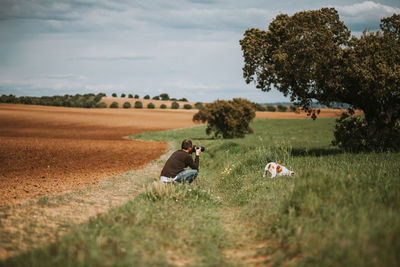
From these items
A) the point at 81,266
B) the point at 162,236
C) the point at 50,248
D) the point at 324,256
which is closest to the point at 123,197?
the point at 162,236

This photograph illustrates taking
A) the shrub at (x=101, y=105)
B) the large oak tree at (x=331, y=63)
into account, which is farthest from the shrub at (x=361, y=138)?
the shrub at (x=101, y=105)

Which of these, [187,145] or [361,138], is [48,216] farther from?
[361,138]

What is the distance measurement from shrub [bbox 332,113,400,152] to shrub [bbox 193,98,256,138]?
16320 mm

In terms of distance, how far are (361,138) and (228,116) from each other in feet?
58.9

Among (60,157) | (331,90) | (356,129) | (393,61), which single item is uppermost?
(393,61)

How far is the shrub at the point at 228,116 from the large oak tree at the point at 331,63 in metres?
16.5

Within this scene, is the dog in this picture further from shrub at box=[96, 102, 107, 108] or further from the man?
shrub at box=[96, 102, 107, 108]

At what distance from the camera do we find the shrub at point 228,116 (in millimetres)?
30016

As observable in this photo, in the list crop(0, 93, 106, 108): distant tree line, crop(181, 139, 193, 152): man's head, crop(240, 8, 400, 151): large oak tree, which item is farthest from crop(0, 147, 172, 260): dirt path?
crop(0, 93, 106, 108): distant tree line

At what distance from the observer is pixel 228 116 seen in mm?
30125

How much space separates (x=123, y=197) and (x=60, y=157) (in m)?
11.3

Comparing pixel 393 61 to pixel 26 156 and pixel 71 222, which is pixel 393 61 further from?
pixel 26 156

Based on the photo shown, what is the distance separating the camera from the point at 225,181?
9922mm

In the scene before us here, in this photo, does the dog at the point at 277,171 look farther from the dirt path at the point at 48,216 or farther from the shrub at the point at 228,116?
the shrub at the point at 228,116
